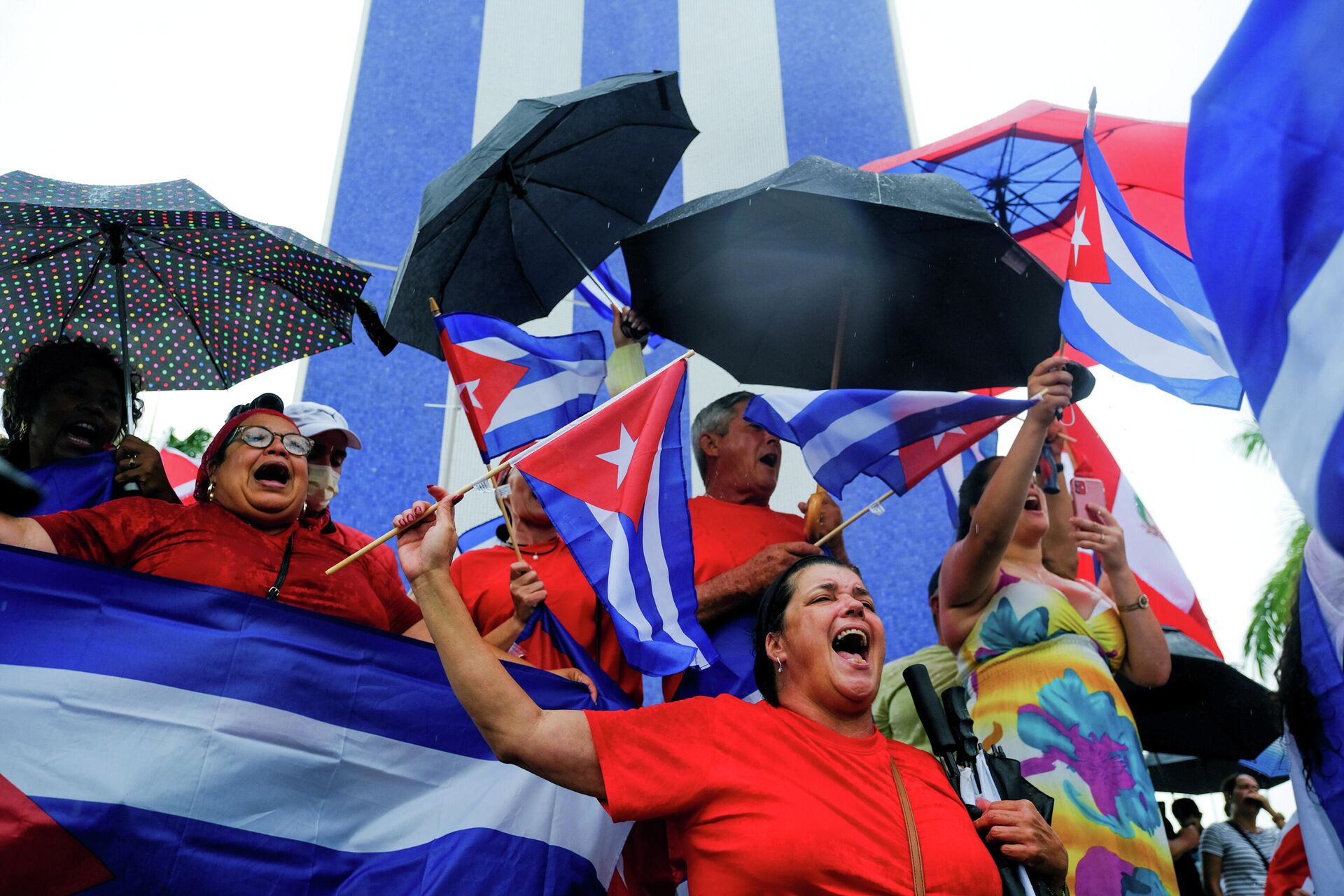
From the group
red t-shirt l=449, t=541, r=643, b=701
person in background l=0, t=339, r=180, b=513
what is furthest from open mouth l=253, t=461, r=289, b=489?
red t-shirt l=449, t=541, r=643, b=701

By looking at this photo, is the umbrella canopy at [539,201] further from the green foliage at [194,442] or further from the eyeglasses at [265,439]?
the green foliage at [194,442]

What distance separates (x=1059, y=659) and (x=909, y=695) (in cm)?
106

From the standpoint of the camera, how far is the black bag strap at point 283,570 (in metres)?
3.18

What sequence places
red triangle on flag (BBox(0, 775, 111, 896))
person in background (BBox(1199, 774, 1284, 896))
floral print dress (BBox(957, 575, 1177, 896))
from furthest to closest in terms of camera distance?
person in background (BBox(1199, 774, 1284, 896)), floral print dress (BBox(957, 575, 1177, 896)), red triangle on flag (BBox(0, 775, 111, 896))

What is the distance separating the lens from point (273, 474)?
11.4 ft

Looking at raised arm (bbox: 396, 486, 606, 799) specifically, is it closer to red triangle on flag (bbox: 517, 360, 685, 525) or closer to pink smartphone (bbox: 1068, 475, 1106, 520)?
red triangle on flag (bbox: 517, 360, 685, 525)

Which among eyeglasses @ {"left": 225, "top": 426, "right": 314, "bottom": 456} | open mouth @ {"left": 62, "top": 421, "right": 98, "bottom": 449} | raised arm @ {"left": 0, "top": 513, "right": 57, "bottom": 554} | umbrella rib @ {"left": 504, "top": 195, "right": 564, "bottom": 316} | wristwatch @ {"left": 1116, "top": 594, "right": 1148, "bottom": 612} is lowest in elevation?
wristwatch @ {"left": 1116, "top": 594, "right": 1148, "bottom": 612}

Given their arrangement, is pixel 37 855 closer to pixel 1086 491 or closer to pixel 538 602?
pixel 538 602

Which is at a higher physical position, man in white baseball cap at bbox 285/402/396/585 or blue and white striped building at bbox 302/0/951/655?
blue and white striped building at bbox 302/0/951/655

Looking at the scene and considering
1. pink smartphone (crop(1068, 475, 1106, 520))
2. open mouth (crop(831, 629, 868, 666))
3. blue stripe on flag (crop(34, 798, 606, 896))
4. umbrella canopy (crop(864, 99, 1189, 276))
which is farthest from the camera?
umbrella canopy (crop(864, 99, 1189, 276))

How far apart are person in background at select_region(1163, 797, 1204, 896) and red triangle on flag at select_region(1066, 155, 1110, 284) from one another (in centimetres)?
367

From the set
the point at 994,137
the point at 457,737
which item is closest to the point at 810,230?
the point at 994,137

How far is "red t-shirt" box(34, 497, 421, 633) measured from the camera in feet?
10.1

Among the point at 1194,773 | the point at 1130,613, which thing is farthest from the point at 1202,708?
the point at 1194,773
